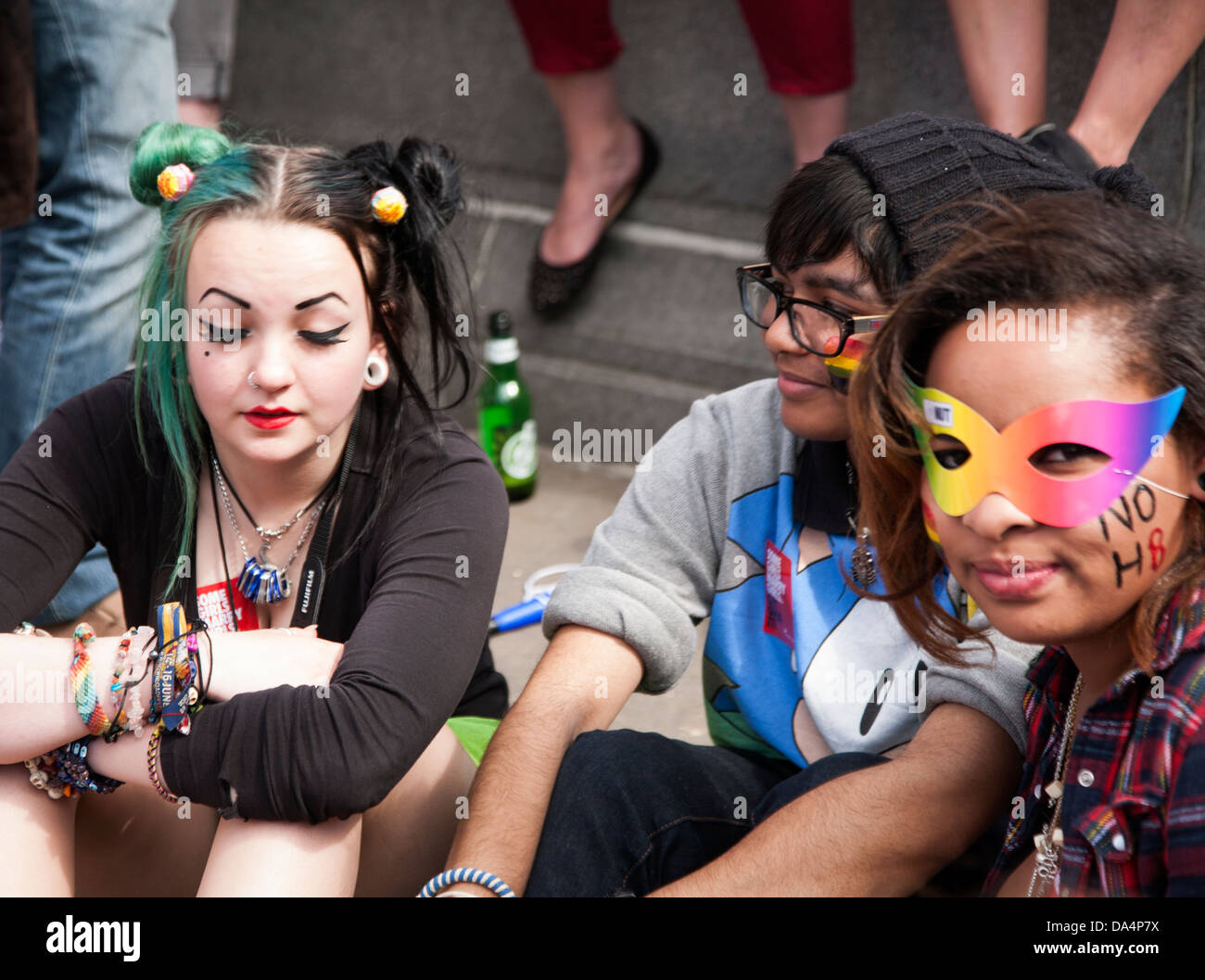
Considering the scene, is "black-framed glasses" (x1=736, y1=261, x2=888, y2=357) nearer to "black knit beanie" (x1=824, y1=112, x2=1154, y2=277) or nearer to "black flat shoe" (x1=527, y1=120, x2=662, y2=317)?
"black knit beanie" (x1=824, y1=112, x2=1154, y2=277)

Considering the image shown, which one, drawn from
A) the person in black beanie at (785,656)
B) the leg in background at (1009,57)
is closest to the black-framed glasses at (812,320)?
the person in black beanie at (785,656)

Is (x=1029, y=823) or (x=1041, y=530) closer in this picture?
(x=1041, y=530)

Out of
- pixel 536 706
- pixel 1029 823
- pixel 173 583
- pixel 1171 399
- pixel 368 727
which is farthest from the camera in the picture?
pixel 173 583

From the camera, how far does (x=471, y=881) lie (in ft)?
6.15

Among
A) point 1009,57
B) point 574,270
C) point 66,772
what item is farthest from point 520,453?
point 66,772

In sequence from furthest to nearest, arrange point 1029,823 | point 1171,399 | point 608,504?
1. point 608,504
2. point 1029,823
3. point 1171,399

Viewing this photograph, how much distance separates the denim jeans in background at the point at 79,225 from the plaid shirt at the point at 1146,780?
239cm

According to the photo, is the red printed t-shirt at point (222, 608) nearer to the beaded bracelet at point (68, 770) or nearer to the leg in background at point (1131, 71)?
the beaded bracelet at point (68, 770)

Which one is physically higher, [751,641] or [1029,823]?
[751,641]

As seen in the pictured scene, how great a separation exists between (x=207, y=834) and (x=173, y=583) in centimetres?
44

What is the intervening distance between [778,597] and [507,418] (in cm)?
210
